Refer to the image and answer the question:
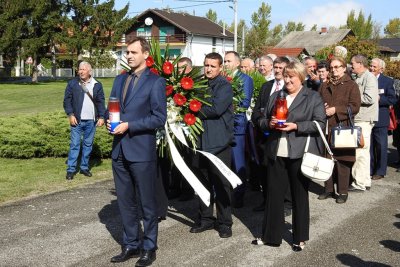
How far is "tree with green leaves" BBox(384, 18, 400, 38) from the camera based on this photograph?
12519 cm

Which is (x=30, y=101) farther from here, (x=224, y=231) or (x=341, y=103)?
(x=224, y=231)

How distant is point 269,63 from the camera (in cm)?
816

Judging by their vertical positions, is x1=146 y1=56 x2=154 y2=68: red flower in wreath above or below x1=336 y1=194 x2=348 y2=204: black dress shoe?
above

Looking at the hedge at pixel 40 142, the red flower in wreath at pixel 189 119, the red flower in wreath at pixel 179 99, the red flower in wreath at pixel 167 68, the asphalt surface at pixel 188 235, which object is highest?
the red flower in wreath at pixel 167 68

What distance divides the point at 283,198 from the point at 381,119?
4.52 m

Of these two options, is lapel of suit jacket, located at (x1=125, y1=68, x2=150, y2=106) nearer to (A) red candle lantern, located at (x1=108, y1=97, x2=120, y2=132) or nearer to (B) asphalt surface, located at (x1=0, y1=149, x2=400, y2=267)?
(A) red candle lantern, located at (x1=108, y1=97, x2=120, y2=132)

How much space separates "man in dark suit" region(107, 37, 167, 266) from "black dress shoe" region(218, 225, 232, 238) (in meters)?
1.07

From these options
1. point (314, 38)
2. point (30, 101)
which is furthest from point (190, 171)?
point (314, 38)

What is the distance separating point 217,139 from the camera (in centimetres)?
591

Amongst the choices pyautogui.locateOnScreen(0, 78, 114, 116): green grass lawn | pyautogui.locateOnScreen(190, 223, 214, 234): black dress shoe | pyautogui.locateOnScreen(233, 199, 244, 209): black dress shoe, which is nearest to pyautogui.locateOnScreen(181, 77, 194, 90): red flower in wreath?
pyautogui.locateOnScreen(190, 223, 214, 234): black dress shoe

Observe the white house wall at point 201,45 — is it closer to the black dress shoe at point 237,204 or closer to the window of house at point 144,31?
the window of house at point 144,31

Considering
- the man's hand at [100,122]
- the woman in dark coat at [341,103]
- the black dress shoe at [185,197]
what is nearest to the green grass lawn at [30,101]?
the man's hand at [100,122]

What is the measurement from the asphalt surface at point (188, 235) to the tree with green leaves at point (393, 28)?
128074 mm

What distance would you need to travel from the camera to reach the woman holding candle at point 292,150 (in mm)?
5305
